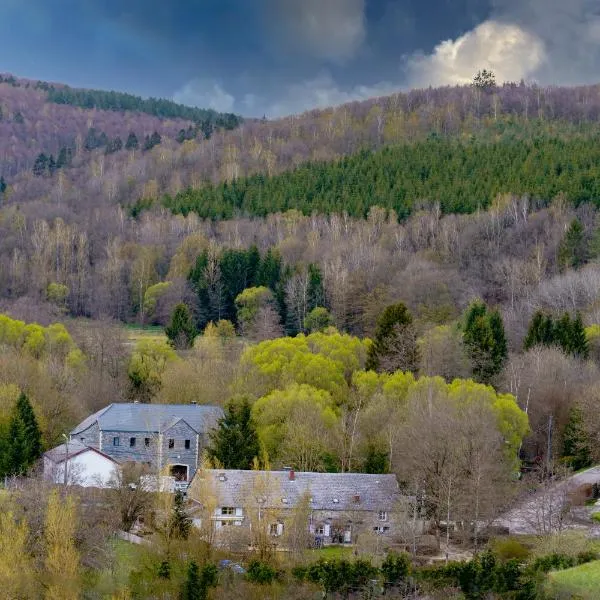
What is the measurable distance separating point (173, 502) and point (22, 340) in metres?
30.8

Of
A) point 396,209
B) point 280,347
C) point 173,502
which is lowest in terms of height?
point 173,502

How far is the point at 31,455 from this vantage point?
1754 inches

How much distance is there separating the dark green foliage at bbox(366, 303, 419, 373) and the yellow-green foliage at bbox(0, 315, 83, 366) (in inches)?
750

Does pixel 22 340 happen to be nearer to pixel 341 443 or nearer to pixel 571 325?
pixel 341 443

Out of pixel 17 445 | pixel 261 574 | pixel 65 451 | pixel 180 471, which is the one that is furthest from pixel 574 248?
pixel 261 574

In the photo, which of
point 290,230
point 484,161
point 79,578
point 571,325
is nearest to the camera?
point 79,578

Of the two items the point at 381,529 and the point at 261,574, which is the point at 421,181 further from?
the point at 261,574

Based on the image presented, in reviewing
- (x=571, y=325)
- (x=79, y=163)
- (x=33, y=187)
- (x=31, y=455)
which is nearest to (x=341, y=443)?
(x=31, y=455)

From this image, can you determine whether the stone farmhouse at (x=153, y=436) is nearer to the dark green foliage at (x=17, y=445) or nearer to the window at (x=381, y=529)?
the dark green foliage at (x=17, y=445)

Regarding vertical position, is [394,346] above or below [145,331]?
below

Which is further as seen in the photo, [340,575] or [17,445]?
[17,445]

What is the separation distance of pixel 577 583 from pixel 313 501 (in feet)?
39.1

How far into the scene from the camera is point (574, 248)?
275ft

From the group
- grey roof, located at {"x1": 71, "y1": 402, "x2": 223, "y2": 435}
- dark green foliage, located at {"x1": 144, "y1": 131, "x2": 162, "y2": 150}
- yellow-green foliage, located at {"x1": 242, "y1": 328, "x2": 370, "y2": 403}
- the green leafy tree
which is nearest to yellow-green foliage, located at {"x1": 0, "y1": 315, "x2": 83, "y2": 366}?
grey roof, located at {"x1": 71, "y1": 402, "x2": 223, "y2": 435}
